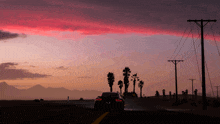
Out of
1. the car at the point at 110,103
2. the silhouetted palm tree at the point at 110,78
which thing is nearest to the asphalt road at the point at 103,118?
the car at the point at 110,103

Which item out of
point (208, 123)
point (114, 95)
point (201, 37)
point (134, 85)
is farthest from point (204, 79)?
point (134, 85)

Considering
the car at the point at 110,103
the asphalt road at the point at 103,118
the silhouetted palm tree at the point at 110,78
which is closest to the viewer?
the asphalt road at the point at 103,118

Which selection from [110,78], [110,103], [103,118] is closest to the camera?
[103,118]

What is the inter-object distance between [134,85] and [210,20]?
12993 cm

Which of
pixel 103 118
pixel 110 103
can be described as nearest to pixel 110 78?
pixel 110 103

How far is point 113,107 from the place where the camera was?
96.5 ft

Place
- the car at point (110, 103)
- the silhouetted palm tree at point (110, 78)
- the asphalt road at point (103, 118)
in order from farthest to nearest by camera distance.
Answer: the silhouetted palm tree at point (110, 78), the car at point (110, 103), the asphalt road at point (103, 118)

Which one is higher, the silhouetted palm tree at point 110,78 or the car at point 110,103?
the silhouetted palm tree at point 110,78

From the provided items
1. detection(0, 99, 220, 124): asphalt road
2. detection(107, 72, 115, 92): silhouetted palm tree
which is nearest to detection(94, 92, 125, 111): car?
detection(0, 99, 220, 124): asphalt road

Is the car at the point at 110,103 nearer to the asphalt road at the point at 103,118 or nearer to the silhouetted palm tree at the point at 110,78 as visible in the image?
the asphalt road at the point at 103,118

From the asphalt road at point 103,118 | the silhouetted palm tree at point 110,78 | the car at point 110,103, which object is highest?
the silhouetted palm tree at point 110,78

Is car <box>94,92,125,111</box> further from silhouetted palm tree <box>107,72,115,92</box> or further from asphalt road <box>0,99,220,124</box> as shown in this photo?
silhouetted palm tree <box>107,72,115,92</box>

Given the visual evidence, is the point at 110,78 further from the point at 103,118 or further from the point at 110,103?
the point at 103,118

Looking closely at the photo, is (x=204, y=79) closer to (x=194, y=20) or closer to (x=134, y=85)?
(x=194, y=20)
